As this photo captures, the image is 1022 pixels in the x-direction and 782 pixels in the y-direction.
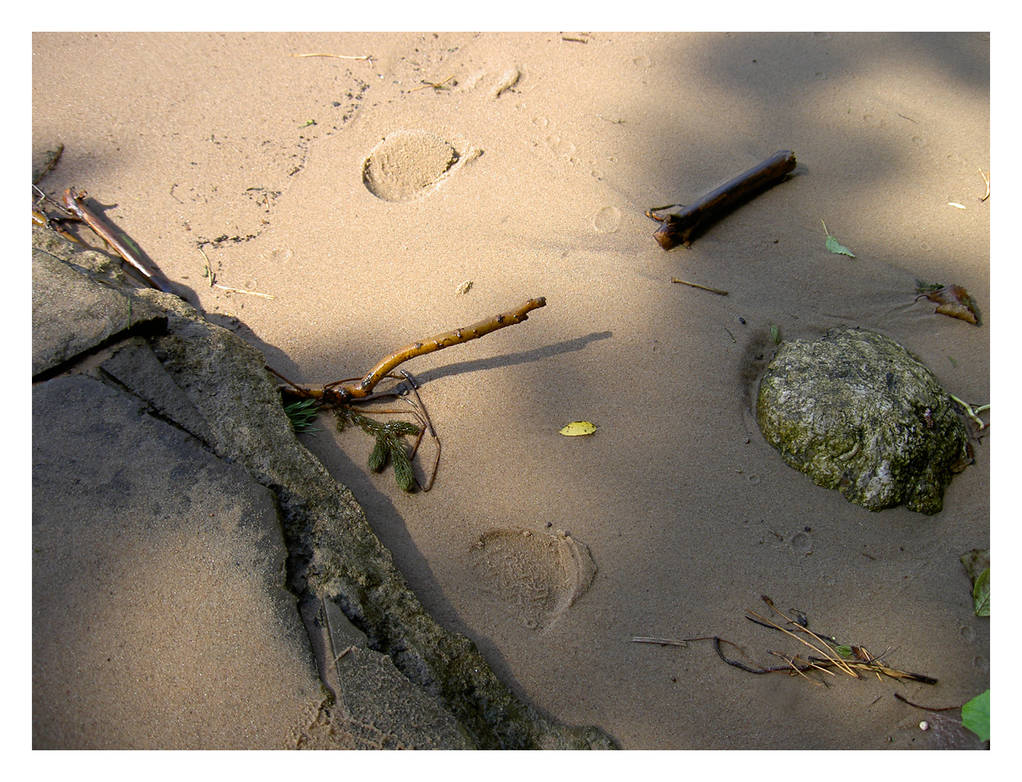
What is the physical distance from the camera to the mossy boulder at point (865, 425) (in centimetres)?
236

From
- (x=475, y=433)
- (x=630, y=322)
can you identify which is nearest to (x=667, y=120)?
(x=630, y=322)

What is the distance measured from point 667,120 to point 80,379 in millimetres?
2870

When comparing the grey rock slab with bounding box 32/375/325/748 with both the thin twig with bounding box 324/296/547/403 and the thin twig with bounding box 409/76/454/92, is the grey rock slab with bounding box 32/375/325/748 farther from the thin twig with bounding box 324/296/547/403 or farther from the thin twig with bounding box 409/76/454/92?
the thin twig with bounding box 409/76/454/92

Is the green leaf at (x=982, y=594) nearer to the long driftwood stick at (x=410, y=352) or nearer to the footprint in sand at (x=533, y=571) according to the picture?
the footprint in sand at (x=533, y=571)

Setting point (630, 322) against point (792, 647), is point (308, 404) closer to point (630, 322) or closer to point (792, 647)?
point (630, 322)

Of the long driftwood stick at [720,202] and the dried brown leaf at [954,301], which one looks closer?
the dried brown leaf at [954,301]

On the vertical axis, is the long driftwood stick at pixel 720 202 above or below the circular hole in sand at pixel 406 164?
below

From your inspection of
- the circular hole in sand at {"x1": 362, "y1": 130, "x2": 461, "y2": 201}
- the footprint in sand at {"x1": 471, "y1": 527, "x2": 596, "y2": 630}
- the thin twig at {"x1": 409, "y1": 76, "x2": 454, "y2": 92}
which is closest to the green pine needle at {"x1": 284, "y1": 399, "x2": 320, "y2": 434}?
the footprint in sand at {"x1": 471, "y1": 527, "x2": 596, "y2": 630}

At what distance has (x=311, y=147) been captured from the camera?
3.30 m

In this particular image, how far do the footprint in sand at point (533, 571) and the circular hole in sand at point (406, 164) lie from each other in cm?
170

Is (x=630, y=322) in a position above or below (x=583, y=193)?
below

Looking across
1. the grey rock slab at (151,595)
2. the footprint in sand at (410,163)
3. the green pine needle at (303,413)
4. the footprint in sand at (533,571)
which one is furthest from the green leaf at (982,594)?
the footprint in sand at (410,163)

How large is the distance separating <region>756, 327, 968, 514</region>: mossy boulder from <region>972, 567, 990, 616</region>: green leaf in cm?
25

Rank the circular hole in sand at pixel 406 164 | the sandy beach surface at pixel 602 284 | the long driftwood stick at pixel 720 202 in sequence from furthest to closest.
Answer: the circular hole in sand at pixel 406 164, the long driftwood stick at pixel 720 202, the sandy beach surface at pixel 602 284
